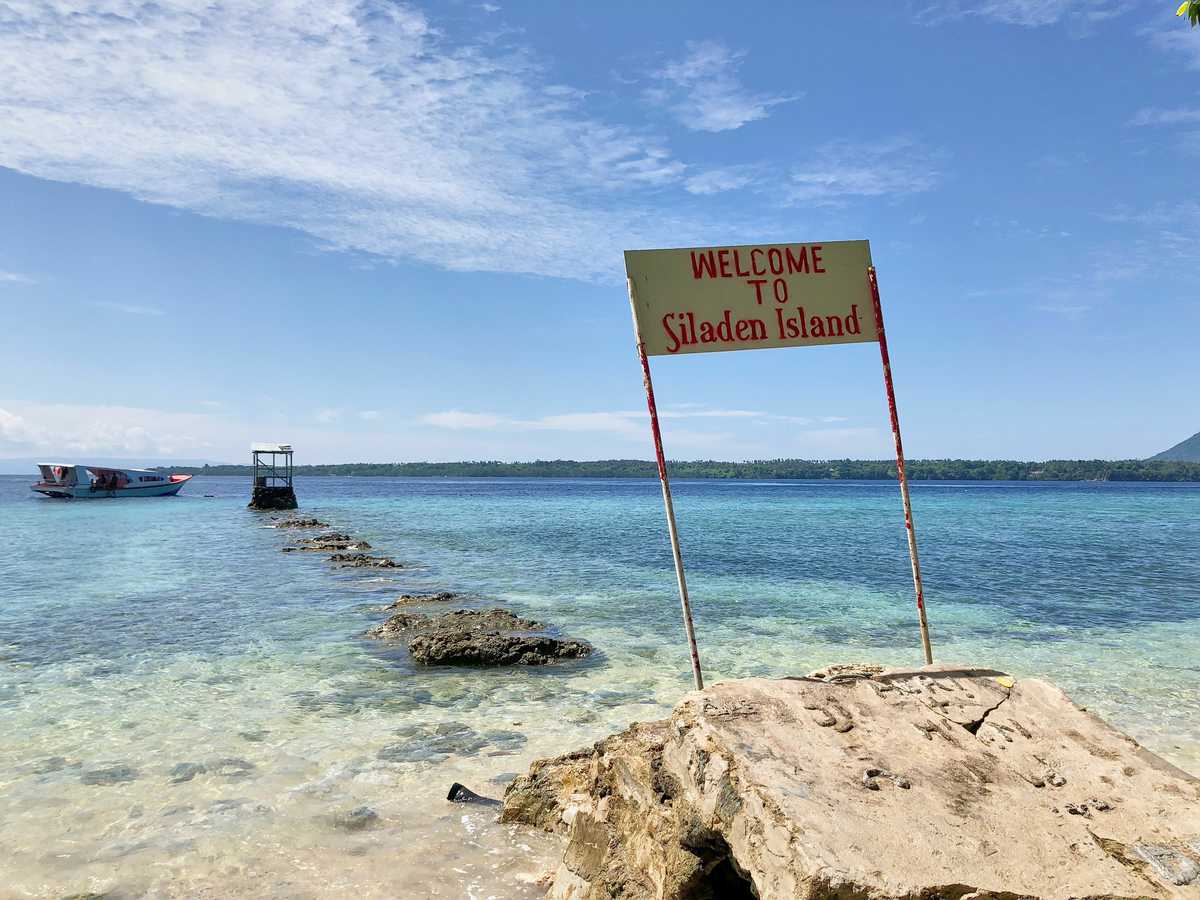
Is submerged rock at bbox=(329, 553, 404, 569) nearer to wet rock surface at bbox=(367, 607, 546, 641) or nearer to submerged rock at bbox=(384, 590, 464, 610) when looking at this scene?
submerged rock at bbox=(384, 590, 464, 610)

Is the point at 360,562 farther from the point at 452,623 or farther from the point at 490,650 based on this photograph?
the point at 490,650

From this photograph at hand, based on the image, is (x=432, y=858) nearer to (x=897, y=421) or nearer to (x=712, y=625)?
(x=897, y=421)

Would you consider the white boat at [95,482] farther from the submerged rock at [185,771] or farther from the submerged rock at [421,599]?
the submerged rock at [185,771]

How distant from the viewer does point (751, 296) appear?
551cm

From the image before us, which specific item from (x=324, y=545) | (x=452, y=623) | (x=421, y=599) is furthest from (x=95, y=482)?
(x=452, y=623)

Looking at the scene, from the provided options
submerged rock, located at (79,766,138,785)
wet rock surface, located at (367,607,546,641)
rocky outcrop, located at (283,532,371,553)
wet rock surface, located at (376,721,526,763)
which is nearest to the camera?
A: submerged rock, located at (79,766,138,785)

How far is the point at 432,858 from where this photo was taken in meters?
5.07

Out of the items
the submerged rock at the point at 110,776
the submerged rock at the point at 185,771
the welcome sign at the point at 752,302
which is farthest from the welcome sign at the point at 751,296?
the submerged rock at the point at 110,776

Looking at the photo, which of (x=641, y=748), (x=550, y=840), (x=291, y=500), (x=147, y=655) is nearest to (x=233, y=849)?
(x=550, y=840)

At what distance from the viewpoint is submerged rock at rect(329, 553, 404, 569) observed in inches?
886

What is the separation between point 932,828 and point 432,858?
3.32m

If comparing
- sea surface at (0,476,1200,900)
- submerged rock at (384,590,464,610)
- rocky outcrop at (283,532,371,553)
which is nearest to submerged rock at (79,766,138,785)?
sea surface at (0,476,1200,900)

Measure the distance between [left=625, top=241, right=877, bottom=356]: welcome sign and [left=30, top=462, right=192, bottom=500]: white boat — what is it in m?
70.2

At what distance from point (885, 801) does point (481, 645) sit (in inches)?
328
